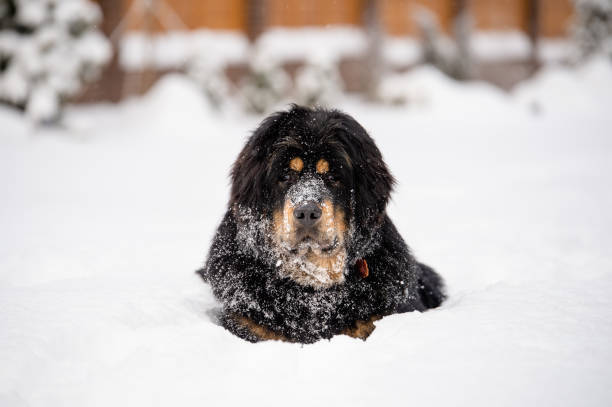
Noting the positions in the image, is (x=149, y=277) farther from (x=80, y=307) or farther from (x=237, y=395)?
(x=237, y=395)

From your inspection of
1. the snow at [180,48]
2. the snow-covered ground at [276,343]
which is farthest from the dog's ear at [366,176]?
the snow at [180,48]

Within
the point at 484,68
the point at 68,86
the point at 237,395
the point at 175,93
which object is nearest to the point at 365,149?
the point at 237,395

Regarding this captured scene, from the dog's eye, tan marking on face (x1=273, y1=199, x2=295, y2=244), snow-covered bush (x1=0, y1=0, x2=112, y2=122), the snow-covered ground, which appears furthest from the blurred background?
tan marking on face (x1=273, y1=199, x2=295, y2=244)

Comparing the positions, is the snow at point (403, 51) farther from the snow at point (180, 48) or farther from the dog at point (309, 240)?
the dog at point (309, 240)

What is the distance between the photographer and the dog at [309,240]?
9.03 feet

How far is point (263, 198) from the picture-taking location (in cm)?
299

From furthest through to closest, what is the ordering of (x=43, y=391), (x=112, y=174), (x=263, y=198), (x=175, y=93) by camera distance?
(x=175, y=93) → (x=112, y=174) → (x=263, y=198) → (x=43, y=391)

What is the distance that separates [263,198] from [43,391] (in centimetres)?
151

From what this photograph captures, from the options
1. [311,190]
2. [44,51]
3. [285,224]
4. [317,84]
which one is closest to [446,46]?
[317,84]

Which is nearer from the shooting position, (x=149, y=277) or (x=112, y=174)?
(x=149, y=277)

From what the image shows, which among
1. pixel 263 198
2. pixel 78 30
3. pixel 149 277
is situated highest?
pixel 78 30

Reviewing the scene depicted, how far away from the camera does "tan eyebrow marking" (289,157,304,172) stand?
297cm

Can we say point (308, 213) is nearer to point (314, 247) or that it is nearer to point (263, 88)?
point (314, 247)

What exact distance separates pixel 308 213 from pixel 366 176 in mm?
540
